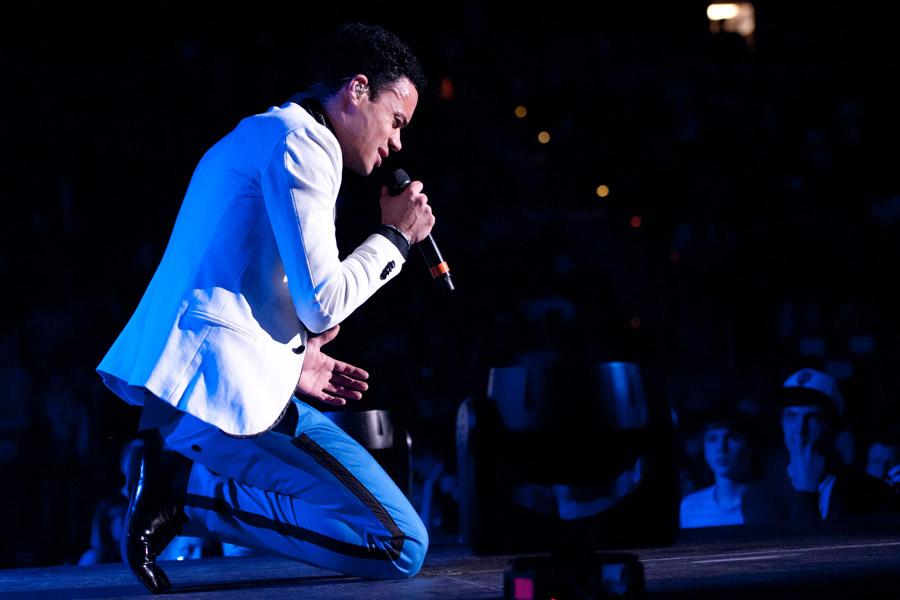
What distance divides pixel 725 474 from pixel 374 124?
6.70 ft

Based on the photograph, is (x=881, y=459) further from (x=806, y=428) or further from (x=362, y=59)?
(x=362, y=59)

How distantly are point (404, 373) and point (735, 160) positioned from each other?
176cm

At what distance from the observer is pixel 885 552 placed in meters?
1.43

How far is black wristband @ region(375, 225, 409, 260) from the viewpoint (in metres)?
1.39

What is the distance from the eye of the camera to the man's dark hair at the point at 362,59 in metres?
1.42

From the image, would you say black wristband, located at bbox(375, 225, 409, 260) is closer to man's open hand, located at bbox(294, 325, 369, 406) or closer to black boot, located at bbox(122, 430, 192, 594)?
man's open hand, located at bbox(294, 325, 369, 406)

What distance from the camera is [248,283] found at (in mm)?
1307

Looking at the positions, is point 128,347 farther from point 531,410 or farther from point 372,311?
point 372,311

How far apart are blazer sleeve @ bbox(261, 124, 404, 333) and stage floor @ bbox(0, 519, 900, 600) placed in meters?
0.39

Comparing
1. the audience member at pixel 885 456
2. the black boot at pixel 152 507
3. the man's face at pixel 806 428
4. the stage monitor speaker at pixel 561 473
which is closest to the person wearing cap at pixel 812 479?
the man's face at pixel 806 428

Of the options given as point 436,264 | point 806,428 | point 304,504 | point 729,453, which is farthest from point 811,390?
point 304,504

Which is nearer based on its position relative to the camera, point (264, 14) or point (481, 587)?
point (481, 587)

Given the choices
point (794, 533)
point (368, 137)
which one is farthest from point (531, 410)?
point (794, 533)

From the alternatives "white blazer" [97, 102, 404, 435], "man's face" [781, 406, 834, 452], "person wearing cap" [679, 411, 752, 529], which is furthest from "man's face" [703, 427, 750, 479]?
"white blazer" [97, 102, 404, 435]
